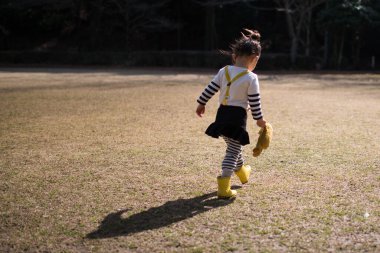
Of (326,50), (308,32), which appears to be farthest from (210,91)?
(308,32)

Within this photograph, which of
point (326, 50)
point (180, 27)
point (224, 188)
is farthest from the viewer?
point (180, 27)

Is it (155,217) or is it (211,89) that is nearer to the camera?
(155,217)

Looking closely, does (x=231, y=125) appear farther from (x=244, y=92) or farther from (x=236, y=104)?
(x=244, y=92)

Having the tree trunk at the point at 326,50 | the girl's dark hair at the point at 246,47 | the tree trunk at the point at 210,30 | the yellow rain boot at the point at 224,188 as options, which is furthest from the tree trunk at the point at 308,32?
the yellow rain boot at the point at 224,188

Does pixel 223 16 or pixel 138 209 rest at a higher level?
pixel 223 16

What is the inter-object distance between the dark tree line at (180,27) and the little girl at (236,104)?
1821 cm

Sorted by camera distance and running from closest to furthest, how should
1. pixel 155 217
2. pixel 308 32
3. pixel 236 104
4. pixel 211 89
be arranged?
pixel 155 217 < pixel 236 104 < pixel 211 89 < pixel 308 32

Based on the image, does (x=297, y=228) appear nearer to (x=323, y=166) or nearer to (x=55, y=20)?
(x=323, y=166)

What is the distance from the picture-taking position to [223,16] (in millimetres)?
25953

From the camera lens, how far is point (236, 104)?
3.69 metres

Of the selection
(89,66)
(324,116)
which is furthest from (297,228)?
(89,66)

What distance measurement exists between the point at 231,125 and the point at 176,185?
2.36 feet

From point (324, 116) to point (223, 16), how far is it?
19100mm

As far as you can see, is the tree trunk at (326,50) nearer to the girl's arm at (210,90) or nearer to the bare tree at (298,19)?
the bare tree at (298,19)
